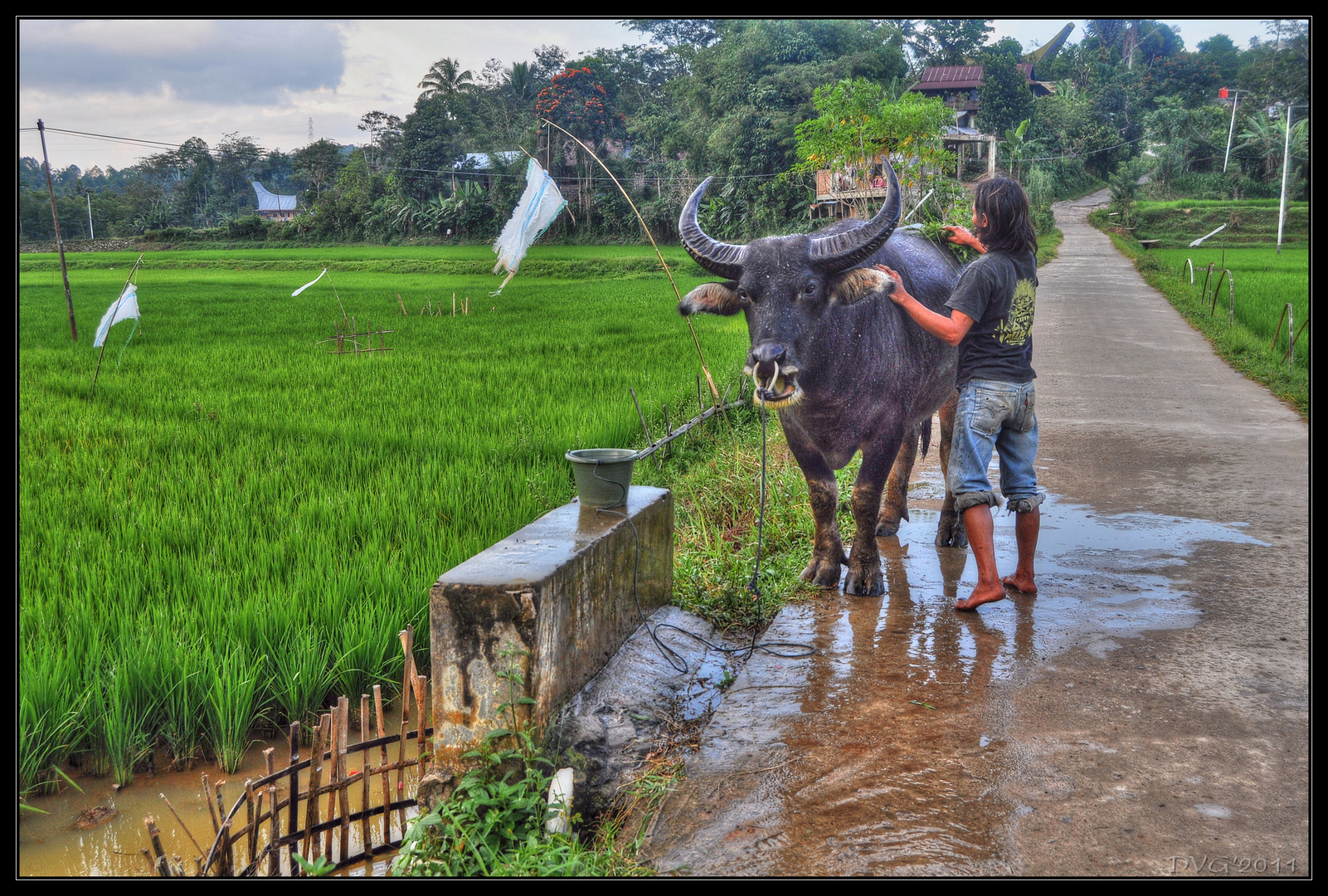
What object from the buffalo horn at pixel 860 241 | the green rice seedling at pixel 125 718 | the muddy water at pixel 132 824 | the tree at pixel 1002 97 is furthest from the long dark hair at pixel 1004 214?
the tree at pixel 1002 97

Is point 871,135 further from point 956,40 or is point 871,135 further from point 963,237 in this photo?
point 956,40

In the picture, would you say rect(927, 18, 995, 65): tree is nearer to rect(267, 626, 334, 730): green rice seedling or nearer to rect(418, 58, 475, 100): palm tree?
rect(418, 58, 475, 100): palm tree

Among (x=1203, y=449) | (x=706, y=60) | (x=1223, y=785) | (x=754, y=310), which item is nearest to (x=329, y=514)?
(x=754, y=310)

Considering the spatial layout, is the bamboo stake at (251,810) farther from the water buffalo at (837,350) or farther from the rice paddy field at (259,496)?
the water buffalo at (837,350)

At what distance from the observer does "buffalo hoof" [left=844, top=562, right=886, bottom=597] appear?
345cm

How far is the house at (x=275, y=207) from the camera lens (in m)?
24.3

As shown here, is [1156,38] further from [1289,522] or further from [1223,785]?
[1223,785]

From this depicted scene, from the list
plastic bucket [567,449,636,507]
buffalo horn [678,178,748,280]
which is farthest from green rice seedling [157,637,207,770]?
buffalo horn [678,178,748,280]

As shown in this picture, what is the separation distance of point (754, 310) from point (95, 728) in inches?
93.4

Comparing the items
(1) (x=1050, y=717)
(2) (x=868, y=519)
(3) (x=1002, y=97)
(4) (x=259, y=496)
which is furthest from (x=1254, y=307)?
(3) (x=1002, y=97)

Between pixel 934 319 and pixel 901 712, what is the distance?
129 cm

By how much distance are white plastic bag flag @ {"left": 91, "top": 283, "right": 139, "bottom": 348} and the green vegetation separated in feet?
25.1

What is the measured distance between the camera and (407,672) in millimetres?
2412

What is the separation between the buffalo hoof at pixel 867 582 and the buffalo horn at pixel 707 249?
1206 mm
